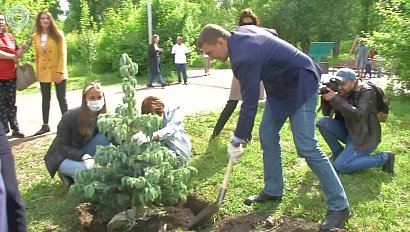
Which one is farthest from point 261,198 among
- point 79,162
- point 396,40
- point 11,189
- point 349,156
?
point 396,40

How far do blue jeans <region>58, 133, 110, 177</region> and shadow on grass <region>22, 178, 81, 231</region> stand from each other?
0.84 feet

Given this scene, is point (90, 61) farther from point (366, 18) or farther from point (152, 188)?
point (366, 18)

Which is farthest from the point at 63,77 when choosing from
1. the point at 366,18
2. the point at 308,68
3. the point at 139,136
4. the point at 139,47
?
the point at 366,18

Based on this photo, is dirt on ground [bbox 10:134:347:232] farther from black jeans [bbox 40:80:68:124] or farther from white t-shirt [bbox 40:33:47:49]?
white t-shirt [bbox 40:33:47:49]

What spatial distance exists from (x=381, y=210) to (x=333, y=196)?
1.81 feet

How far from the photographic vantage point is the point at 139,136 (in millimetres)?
3555

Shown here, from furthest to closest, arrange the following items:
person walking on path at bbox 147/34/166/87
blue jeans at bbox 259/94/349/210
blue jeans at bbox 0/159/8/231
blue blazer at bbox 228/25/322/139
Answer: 1. person walking on path at bbox 147/34/166/87
2. blue jeans at bbox 259/94/349/210
3. blue blazer at bbox 228/25/322/139
4. blue jeans at bbox 0/159/8/231

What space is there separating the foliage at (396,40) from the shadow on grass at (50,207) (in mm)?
6967

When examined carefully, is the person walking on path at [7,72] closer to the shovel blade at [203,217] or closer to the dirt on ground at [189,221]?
the dirt on ground at [189,221]

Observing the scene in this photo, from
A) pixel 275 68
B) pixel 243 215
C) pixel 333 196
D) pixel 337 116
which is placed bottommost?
pixel 243 215

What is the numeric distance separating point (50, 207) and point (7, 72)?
97.9 inches

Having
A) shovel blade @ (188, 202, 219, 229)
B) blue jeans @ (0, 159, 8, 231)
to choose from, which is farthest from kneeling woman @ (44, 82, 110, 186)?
blue jeans @ (0, 159, 8, 231)

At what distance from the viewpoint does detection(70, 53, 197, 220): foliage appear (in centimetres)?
342

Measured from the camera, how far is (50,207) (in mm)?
4195
